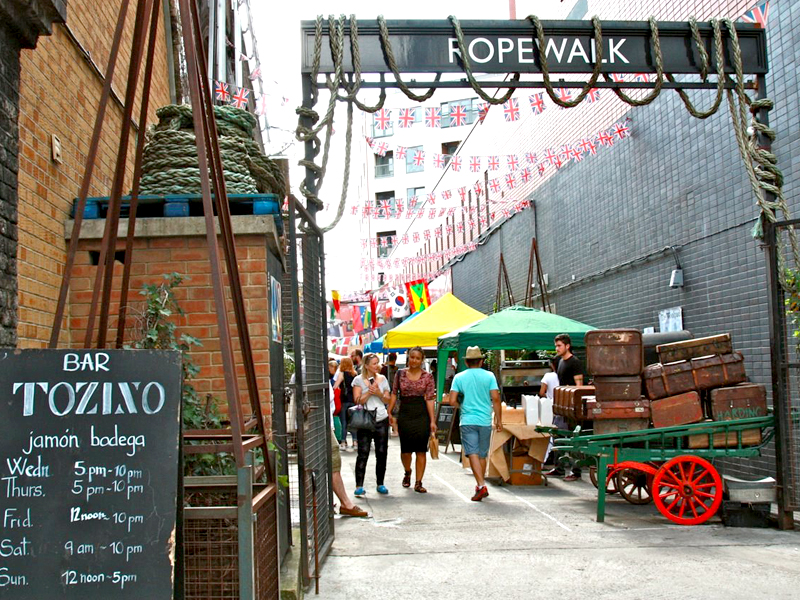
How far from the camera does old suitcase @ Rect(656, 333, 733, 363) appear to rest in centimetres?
826

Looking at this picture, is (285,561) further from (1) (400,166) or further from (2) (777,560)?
(1) (400,166)

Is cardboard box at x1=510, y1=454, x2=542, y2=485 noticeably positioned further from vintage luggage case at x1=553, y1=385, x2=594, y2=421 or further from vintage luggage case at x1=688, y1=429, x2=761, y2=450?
vintage luggage case at x1=688, y1=429, x2=761, y2=450

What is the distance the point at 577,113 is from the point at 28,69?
12.4 meters

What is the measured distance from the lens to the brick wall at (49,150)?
482cm

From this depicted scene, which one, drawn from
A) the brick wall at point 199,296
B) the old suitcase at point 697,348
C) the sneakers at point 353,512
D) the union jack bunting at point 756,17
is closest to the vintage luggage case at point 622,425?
the old suitcase at point 697,348

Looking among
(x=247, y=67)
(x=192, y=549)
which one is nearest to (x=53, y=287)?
(x=192, y=549)

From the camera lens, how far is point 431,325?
17.5 m

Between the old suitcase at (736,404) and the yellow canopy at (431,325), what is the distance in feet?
28.3

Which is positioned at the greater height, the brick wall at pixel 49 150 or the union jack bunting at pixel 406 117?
the union jack bunting at pixel 406 117

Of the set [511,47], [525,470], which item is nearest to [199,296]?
[511,47]

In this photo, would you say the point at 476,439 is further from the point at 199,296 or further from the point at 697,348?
the point at 199,296

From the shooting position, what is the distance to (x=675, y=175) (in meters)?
11.4

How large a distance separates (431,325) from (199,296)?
484 inches

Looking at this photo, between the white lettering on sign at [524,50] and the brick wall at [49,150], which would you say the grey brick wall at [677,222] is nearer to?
the white lettering on sign at [524,50]
